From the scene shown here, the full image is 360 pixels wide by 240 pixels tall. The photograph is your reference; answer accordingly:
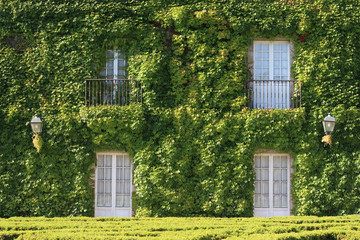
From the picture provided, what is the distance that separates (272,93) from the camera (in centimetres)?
1744

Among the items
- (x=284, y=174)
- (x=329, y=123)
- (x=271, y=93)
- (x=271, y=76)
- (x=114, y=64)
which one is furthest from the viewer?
(x=114, y=64)

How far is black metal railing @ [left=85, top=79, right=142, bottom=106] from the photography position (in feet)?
56.6

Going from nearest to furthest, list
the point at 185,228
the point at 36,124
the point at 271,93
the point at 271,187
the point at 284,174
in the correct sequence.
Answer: the point at 185,228 < the point at 36,124 < the point at 271,187 < the point at 284,174 < the point at 271,93

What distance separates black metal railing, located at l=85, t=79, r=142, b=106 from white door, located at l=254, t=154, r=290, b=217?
14.8 feet

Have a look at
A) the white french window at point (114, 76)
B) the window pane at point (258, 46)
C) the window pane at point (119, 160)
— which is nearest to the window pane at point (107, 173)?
the window pane at point (119, 160)

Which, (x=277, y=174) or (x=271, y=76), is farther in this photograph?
(x=271, y=76)

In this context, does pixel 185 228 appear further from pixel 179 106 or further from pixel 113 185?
pixel 179 106

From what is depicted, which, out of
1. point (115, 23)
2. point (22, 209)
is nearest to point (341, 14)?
point (115, 23)

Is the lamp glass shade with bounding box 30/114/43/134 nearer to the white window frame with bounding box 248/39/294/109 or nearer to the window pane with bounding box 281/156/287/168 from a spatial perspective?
the white window frame with bounding box 248/39/294/109

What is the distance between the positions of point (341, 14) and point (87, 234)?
10807mm

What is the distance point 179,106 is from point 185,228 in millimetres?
5080

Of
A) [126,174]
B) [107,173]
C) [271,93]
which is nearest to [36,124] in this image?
[107,173]

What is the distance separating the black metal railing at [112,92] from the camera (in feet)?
56.6

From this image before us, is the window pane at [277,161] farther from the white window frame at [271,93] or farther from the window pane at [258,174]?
the white window frame at [271,93]
